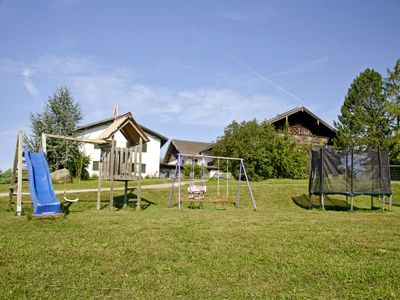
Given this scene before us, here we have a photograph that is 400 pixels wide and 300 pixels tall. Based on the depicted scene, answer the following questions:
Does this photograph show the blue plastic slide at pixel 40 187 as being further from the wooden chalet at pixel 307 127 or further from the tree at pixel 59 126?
the wooden chalet at pixel 307 127

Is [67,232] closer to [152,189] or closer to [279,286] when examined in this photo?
[279,286]

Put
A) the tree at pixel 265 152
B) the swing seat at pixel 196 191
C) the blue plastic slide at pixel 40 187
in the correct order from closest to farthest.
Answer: the blue plastic slide at pixel 40 187
the swing seat at pixel 196 191
the tree at pixel 265 152

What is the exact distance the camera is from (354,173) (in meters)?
12.9

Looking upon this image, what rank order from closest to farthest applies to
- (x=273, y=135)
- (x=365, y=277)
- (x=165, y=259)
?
(x=365, y=277) → (x=165, y=259) → (x=273, y=135)

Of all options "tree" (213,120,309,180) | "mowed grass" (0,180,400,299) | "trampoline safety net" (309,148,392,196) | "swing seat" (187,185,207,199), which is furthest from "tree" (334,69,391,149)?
"mowed grass" (0,180,400,299)

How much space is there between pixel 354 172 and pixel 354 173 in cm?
4

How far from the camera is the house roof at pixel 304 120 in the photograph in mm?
34062

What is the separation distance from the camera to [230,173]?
2927 centimetres

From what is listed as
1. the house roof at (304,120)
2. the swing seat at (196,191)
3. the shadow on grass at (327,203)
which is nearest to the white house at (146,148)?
the house roof at (304,120)

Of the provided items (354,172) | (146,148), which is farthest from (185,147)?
(354,172)

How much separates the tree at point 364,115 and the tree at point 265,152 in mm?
6847

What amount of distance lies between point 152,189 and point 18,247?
1214 centimetres

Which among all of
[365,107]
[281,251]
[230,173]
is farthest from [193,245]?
[365,107]

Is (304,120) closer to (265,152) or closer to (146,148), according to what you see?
(265,152)
